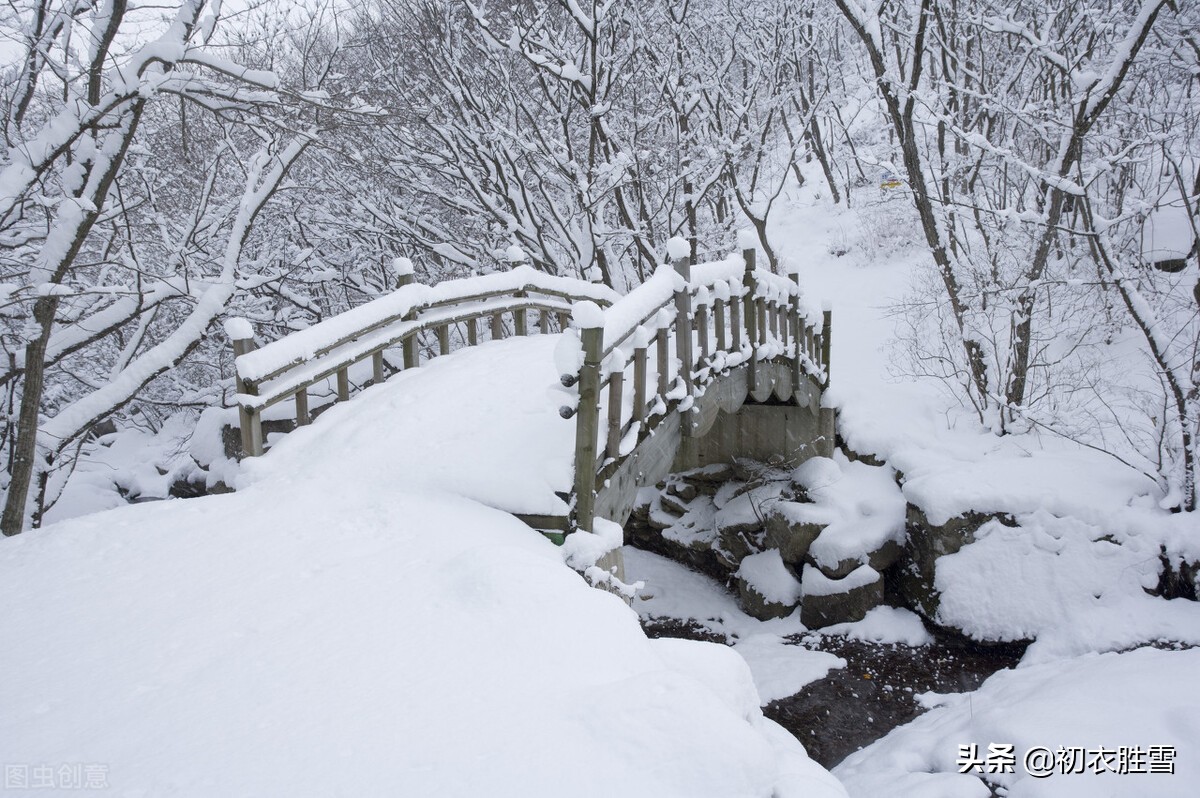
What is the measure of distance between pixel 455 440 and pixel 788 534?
21.3 feet

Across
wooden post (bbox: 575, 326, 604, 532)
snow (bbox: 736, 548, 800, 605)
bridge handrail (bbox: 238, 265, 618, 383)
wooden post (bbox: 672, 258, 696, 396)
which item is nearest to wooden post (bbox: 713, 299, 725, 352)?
wooden post (bbox: 672, 258, 696, 396)

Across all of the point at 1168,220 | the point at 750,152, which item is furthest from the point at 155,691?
the point at 1168,220

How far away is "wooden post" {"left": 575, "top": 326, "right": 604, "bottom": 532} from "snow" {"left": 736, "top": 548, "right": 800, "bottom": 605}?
6324mm

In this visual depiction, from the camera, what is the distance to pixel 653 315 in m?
6.47

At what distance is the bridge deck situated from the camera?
5355mm

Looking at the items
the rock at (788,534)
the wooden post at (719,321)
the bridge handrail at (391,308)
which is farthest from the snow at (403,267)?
the rock at (788,534)

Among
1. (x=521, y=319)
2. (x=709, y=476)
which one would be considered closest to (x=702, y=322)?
(x=521, y=319)

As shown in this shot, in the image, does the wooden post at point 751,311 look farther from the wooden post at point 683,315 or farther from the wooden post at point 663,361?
the wooden post at point 663,361

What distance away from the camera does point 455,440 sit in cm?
593

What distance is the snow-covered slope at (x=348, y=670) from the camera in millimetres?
2701

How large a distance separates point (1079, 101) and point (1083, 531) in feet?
16.4

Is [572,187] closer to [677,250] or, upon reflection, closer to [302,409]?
[677,250]

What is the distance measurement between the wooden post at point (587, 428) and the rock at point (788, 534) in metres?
6.35

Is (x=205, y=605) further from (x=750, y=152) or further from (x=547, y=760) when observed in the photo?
(x=750, y=152)
